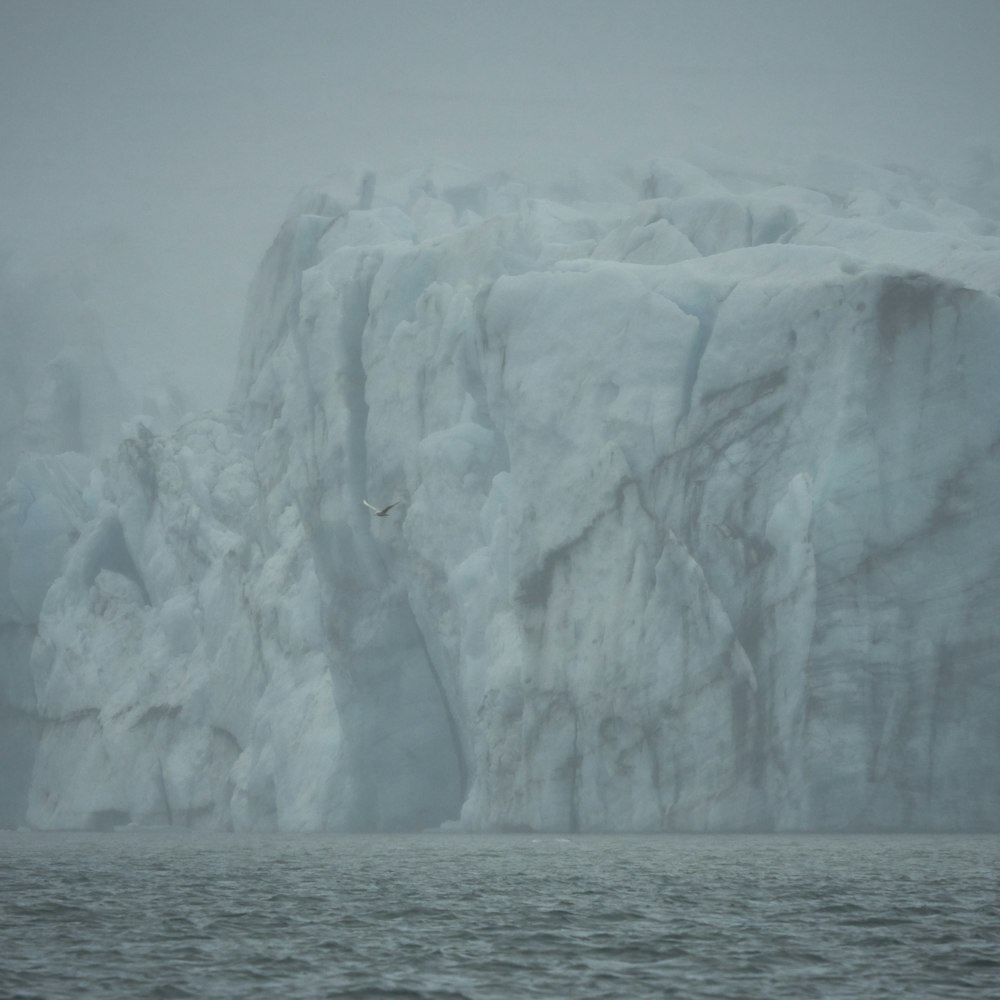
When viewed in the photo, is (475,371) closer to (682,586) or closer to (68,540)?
(682,586)

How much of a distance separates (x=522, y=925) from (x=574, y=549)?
26.2 m

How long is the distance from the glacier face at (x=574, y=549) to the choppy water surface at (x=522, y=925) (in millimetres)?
6693

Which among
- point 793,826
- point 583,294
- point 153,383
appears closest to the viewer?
point 793,826

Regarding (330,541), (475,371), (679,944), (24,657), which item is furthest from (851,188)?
(679,944)

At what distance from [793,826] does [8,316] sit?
5632 centimetres

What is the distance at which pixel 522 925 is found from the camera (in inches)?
805

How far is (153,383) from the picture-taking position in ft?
266

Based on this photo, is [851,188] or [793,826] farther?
[851,188]

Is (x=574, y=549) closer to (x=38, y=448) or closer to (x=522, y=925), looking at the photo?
(x=522, y=925)

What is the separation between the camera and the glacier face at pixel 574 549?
40.8 meters

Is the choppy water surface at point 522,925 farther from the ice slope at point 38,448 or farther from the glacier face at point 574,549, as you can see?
the ice slope at point 38,448

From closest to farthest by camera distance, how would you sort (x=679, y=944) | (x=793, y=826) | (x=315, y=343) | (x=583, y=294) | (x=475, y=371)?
(x=679, y=944)
(x=793, y=826)
(x=583, y=294)
(x=475, y=371)
(x=315, y=343)

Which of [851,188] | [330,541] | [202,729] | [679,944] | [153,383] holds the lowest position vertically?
[679,944]

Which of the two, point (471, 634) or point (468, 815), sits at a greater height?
point (471, 634)
